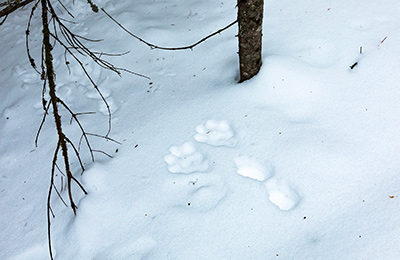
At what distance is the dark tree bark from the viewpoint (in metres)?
1.55

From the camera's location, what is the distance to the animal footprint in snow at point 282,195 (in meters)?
→ 1.32

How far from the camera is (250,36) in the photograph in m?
1.65

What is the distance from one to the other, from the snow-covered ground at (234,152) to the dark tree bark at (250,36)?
8 centimetres

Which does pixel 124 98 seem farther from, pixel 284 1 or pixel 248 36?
pixel 284 1

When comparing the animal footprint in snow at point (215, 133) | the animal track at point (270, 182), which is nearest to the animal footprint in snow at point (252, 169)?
the animal track at point (270, 182)

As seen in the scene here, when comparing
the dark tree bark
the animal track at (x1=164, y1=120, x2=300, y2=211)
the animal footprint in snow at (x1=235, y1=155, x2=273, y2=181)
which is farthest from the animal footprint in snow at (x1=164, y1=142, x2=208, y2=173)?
the dark tree bark

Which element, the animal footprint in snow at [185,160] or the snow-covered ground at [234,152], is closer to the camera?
the snow-covered ground at [234,152]

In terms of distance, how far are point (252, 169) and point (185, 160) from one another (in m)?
0.36

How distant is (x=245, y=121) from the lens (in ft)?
5.50

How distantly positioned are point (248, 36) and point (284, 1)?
928mm

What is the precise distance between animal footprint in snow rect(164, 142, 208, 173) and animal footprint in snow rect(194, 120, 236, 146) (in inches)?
3.2

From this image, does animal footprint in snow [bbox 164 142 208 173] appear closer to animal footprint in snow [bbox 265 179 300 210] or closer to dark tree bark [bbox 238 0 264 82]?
animal footprint in snow [bbox 265 179 300 210]

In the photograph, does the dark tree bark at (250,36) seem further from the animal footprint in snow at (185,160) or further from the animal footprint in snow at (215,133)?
the animal footprint in snow at (185,160)

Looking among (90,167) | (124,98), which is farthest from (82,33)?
(90,167)
